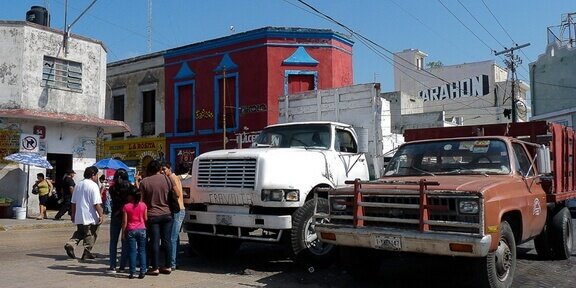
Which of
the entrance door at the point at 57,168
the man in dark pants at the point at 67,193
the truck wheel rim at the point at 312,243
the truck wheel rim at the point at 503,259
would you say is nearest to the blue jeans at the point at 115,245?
the truck wheel rim at the point at 312,243

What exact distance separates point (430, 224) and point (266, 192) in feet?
8.58

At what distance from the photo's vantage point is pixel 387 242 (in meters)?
6.09

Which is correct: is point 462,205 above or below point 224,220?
above

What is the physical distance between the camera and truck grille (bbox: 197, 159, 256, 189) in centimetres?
794

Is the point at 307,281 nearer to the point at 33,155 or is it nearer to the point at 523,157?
the point at 523,157

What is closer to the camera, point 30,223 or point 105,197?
point 30,223

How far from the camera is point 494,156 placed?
738cm

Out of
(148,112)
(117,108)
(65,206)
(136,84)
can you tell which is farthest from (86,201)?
(117,108)

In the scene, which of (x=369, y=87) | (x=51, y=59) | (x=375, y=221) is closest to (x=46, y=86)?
(x=51, y=59)

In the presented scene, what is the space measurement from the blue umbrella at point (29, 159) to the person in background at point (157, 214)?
Result: 11.1 meters

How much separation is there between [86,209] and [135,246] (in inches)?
78.2

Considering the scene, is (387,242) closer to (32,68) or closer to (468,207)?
(468,207)

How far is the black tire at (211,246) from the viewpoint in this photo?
30.3ft

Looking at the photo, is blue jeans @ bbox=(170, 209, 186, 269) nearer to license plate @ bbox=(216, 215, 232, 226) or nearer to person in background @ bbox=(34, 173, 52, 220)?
license plate @ bbox=(216, 215, 232, 226)
